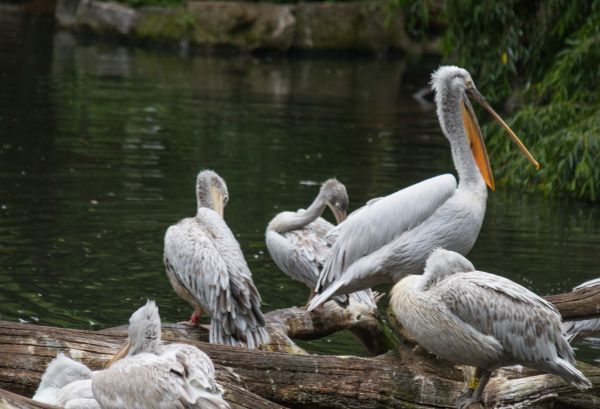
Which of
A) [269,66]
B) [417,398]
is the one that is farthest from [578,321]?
[269,66]

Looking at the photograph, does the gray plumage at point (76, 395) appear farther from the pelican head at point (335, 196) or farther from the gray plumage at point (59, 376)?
the pelican head at point (335, 196)

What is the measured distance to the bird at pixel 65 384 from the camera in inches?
191

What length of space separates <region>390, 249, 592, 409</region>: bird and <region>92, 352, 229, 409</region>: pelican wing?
1.28 meters

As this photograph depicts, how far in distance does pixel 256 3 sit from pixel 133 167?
48.7 feet

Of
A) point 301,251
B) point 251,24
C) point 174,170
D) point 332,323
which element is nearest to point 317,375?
point 332,323

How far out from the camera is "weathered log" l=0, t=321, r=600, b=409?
17.3 ft

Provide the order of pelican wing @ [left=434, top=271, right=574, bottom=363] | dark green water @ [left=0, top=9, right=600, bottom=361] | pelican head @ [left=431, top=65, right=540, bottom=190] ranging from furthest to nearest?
dark green water @ [left=0, top=9, right=600, bottom=361]
pelican head @ [left=431, top=65, right=540, bottom=190]
pelican wing @ [left=434, top=271, right=574, bottom=363]

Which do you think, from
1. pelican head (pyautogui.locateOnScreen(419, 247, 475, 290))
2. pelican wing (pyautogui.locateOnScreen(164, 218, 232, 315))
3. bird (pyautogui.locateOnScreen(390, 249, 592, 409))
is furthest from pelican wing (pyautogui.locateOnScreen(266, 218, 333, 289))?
bird (pyautogui.locateOnScreen(390, 249, 592, 409))

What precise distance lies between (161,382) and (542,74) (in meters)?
10.5

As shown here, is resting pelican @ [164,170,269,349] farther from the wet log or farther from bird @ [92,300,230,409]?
bird @ [92,300,230,409]

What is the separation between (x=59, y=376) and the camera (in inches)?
197

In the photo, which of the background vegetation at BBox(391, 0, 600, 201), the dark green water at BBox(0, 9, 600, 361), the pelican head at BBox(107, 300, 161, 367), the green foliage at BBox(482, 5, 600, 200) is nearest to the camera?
the pelican head at BBox(107, 300, 161, 367)

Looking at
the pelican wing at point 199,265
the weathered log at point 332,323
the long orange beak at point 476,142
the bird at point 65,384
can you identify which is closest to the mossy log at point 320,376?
the bird at point 65,384

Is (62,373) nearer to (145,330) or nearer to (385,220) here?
(145,330)
